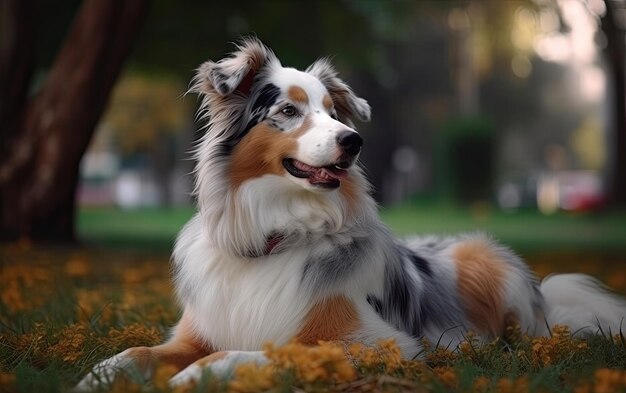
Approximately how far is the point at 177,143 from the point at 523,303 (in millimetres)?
42974

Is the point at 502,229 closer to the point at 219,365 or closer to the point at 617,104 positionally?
the point at 617,104

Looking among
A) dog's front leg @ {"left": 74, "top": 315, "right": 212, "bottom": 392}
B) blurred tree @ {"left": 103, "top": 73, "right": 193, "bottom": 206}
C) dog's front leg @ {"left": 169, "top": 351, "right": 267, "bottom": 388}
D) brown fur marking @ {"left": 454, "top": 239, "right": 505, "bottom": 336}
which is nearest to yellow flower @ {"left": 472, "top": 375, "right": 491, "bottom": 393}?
dog's front leg @ {"left": 169, "top": 351, "right": 267, "bottom": 388}

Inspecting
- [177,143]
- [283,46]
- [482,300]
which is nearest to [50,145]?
[283,46]

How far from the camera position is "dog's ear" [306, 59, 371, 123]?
527cm

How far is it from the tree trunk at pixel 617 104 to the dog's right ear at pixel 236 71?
16.0 metres

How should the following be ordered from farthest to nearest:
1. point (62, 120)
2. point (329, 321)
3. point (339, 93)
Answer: point (62, 120), point (339, 93), point (329, 321)

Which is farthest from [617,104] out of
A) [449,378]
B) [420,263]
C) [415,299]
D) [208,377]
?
[208,377]

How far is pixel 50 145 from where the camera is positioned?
11766 mm

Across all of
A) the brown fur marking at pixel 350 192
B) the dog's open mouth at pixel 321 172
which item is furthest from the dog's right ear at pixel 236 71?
the brown fur marking at pixel 350 192

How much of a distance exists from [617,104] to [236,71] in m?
18.5

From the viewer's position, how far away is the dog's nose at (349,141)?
449 cm

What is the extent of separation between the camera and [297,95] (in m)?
4.79

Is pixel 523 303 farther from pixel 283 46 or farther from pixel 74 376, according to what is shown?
pixel 283 46

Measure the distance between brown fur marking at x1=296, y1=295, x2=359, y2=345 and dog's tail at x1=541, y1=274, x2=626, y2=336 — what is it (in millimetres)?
1816
